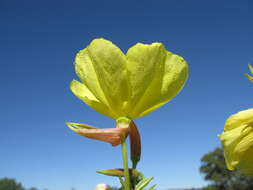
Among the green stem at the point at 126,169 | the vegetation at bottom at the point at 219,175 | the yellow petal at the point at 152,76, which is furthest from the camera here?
the vegetation at bottom at the point at 219,175

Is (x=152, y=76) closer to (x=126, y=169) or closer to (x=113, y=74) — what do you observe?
(x=113, y=74)

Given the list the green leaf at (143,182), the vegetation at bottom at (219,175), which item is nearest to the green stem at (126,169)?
the green leaf at (143,182)

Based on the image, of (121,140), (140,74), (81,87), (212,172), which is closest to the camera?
(121,140)

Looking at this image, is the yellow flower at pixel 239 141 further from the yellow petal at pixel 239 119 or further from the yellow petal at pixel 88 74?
the yellow petal at pixel 88 74

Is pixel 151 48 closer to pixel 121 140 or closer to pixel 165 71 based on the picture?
pixel 165 71

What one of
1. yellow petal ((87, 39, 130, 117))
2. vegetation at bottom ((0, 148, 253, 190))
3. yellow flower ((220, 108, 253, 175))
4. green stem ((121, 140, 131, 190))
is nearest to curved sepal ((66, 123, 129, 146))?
green stem ((121, 140, 131, 190))

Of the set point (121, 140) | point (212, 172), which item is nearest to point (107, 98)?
point (121, 140)
